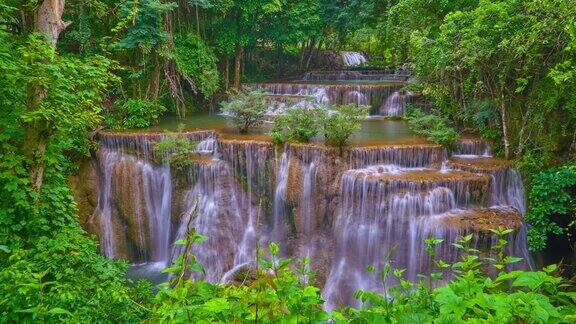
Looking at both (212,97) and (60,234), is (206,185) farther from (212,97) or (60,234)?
(212,97)

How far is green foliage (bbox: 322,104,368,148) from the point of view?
9477 millimetres

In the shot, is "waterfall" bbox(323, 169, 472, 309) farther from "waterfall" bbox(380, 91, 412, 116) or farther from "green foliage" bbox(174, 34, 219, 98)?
"green foliage" bbox(174, 34, 219, 98)

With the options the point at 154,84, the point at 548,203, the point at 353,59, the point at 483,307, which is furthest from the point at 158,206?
the point at 353,59

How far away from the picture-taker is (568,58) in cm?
784

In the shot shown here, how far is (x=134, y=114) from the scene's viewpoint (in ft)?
41.1

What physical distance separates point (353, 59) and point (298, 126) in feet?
54.3

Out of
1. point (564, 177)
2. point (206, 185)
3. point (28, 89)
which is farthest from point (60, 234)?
point (564, 177)

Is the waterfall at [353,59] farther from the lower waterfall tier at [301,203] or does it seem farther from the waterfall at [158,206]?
the waterfall at [158,206]

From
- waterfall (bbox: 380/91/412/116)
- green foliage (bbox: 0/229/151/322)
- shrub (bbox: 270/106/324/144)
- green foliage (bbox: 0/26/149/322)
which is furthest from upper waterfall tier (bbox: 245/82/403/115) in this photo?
green foliage (bbox: 0/229/151/322)

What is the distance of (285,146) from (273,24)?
35.1 feet

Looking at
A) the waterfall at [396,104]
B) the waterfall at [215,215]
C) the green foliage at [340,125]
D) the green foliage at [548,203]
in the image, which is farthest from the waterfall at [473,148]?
the waterfall at [215,215]

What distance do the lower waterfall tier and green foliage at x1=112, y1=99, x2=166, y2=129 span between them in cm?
143

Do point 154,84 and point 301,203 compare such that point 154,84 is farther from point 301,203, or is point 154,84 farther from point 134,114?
point 301,203

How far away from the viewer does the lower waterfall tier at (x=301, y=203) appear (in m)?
8.52
